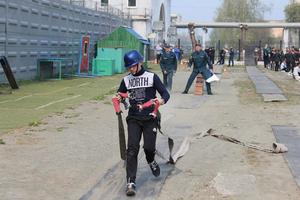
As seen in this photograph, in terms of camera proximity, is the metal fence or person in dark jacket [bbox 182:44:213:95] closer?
person in dark jacket [bbox 182:44:213:95]

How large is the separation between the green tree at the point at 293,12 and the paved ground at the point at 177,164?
264ft

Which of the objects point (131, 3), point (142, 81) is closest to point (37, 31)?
point (142, 81)

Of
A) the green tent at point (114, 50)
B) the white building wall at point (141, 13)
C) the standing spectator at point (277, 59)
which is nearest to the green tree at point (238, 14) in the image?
the white building wall at point (141, 13)

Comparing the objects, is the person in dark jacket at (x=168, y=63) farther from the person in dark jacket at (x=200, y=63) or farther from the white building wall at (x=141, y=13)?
the white building wall at (x=141, y=13)

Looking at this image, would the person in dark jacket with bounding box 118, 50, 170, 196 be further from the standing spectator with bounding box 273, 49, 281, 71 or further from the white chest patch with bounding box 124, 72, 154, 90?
the standing spectator with bounding box 273, 49, 281, 71

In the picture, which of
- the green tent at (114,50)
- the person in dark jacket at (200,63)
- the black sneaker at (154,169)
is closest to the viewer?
the black sneaker at (154,169)

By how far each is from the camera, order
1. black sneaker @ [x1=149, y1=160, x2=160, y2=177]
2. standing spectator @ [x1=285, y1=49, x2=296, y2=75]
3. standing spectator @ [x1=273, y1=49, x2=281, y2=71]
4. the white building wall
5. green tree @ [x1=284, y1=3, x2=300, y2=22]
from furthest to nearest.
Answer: green tree @ [x1=284, y1=3, x2=300, y2=22] < the white building wall < standing spectator @ [x1=273, y1=49, x2=281, y2=71] < standing spectator @ [x1=285, y1=49, x2=296, y2=75] < black sneaker @ [x1=149, y1=160, x2=160, y2=177]

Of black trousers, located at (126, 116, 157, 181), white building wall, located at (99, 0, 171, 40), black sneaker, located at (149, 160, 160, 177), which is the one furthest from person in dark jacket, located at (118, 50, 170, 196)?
white building wall, located at (99, 0, 171, 40)

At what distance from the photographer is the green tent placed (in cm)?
2992

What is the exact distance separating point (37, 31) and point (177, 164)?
1758cm

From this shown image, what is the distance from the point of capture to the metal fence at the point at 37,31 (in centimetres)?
→ 2169

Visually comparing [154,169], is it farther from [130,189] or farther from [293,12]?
[293,12]

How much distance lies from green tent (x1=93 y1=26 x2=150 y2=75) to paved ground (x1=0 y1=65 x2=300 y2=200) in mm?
15510

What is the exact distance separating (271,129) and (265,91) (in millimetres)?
9386
